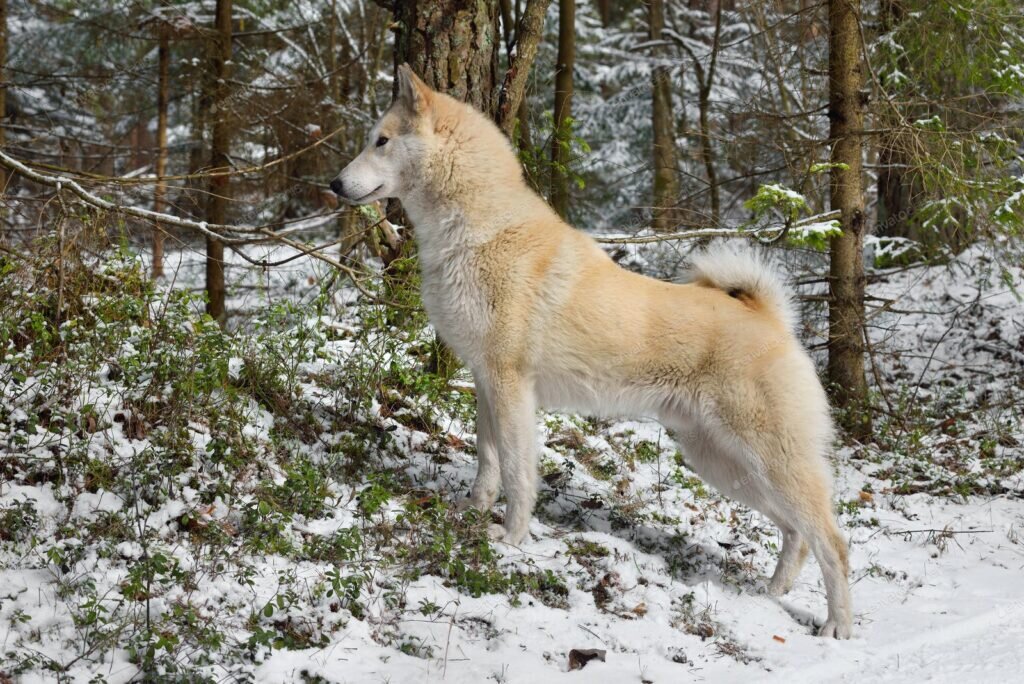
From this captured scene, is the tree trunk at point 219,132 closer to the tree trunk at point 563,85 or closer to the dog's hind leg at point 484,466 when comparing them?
the tree trunk at point 563,85

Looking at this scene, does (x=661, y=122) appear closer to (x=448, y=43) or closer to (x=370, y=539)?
(x=448, y=43)

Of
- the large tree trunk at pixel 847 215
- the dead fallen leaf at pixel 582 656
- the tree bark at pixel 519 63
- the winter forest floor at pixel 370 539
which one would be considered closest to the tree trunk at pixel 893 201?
the large tree trunk at pixel 847 215

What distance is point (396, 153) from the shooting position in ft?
16.2

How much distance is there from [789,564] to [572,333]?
1.86 metres

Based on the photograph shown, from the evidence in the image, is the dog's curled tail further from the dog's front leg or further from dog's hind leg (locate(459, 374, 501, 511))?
dog's hind leg (locate(459, 374, 501, 511))

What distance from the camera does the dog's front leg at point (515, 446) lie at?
4785 mm

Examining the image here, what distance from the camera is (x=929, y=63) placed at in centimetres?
817

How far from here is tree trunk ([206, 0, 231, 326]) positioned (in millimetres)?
10922

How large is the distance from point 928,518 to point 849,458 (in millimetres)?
1304

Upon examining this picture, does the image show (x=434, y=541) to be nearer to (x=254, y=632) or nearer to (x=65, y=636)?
(x=254, y=632)

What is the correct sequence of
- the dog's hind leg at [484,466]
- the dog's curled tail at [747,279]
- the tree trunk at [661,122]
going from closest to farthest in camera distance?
the dog's curled tail at [747,279]
the dog's hind leg at [484,466]
the tree trunk at [661,122]

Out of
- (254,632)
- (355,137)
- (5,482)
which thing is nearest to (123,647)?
(254,632)

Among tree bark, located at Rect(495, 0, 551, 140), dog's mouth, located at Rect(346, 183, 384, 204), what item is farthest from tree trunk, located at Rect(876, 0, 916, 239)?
dog's mouth, located at Rect(346, 183, 384, 204)

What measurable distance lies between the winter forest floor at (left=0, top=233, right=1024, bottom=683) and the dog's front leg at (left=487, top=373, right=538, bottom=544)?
18cm
